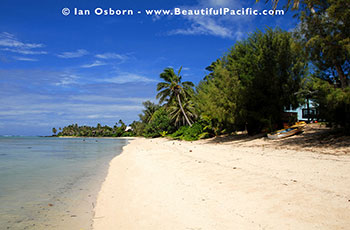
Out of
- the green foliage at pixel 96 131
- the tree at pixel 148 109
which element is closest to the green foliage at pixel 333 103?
the tree at pixel 148 109

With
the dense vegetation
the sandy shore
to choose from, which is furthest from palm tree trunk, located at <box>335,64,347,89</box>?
the sandy shore

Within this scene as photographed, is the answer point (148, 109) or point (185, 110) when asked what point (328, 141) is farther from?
point (148, 109)

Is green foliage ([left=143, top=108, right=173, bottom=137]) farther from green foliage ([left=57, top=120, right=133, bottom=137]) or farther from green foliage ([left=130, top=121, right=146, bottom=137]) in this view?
green foliage ([left=57, top=120, right=133, bottom=137])

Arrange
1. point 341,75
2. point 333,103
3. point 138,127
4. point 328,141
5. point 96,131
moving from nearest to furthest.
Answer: point 333,103
point 328,141
point 341,75
point 138,127
point 96,131

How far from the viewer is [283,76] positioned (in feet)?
62.2

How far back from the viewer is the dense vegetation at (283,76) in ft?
40.2

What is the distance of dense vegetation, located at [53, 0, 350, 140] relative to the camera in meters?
12.3

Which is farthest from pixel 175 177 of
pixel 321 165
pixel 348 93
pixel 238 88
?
pixel 238 88

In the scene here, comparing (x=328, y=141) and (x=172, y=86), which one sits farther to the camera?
(x=172, y=86)

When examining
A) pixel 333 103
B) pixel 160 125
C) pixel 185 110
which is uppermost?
pixel 185 110

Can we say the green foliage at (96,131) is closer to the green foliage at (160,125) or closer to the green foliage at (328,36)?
the green foliage at (160,125)

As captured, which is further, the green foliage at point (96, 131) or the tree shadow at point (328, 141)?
the green foliage at point (96, 131)

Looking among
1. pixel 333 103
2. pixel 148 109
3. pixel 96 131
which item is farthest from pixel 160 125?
pixel 96 131

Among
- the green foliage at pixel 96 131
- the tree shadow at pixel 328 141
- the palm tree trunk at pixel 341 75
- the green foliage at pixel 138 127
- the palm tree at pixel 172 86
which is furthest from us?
the green foliage at pixel 96 131
